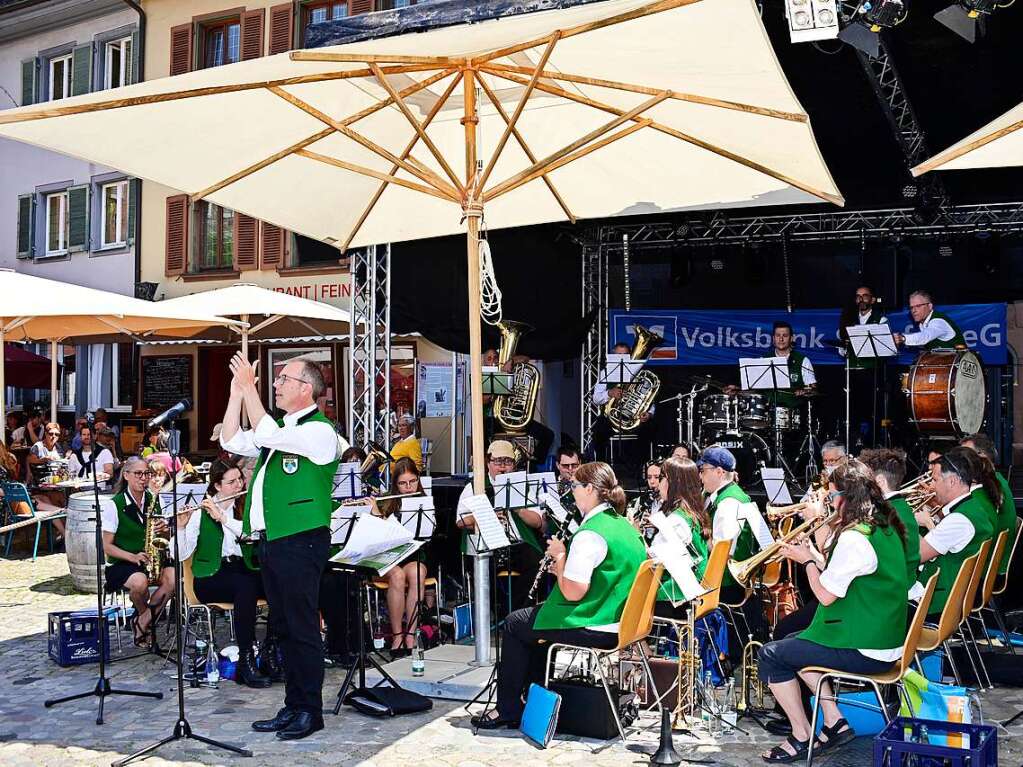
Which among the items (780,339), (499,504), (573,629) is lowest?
(573,629)

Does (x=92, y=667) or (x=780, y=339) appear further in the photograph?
(x=780, y=339)

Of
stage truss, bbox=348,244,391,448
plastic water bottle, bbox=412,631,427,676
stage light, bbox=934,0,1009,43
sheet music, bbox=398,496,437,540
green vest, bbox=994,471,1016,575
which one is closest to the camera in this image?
green vest, bbox=994,471,1016,575

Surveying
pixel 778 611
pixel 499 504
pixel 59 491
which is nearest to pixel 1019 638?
pixel 778 611

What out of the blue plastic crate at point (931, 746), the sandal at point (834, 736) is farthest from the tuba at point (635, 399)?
the blue plastic crate at point (931, 746)

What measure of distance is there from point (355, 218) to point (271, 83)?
234 cm

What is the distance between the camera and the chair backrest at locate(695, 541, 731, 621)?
20.5 ft

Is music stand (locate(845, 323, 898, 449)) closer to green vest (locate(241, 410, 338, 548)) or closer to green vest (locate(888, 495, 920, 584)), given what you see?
green vest (locate(888, 495, 920, 584))

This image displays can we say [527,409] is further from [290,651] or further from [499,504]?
[290,651]

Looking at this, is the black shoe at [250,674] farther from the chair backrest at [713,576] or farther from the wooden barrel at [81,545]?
the wooden barrel at [81,545]

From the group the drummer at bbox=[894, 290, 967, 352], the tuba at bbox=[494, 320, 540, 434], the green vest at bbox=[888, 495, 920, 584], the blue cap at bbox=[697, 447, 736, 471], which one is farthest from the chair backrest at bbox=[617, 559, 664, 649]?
the drummer at bbox=[894, 290, 967, 352]

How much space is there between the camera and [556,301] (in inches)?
498

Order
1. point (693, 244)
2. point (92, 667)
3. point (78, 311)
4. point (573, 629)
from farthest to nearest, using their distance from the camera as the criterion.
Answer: point (693, 244) < point (78, 311) < point (92, 667) < point (573, 629)

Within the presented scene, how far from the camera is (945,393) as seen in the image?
1033 cm

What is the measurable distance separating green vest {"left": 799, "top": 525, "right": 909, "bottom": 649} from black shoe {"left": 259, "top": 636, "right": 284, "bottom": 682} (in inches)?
146
